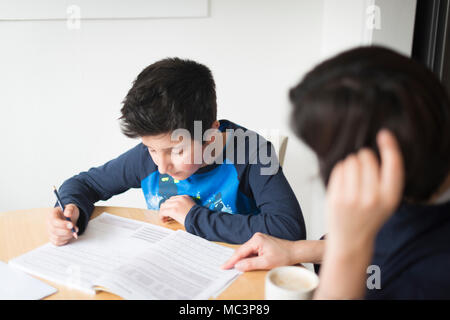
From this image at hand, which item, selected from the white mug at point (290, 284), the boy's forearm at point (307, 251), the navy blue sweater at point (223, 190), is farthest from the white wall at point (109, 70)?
the white mug at point (290, 284)

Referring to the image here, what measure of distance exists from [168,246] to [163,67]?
0.50m

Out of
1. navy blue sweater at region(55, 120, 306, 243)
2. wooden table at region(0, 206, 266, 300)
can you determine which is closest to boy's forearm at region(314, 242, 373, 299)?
wooden table at region(0, 206, 266, 300)

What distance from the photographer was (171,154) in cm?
110

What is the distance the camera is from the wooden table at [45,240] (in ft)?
2.63

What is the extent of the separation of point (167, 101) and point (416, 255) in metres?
0.71

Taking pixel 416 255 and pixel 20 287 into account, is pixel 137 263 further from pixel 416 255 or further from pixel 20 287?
pixel 416 255

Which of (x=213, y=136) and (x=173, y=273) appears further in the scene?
(x=213, y=136)

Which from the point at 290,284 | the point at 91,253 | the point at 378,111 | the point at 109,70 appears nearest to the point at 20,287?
the point at 91,253

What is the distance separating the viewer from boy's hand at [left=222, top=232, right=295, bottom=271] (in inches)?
34.7

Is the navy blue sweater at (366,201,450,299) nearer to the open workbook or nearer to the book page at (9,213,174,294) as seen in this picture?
the open workbook

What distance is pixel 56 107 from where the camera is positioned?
2133 mm
